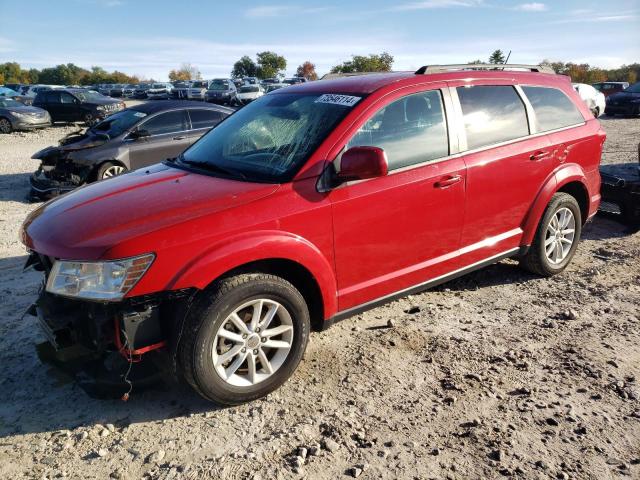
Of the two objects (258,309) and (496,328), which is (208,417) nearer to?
(258,309)

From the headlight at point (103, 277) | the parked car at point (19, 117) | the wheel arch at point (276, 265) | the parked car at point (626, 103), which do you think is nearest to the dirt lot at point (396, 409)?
the wheel arch at point (276, 265)

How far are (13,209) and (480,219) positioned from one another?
6939mm

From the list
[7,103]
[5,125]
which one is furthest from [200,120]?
[7,103]

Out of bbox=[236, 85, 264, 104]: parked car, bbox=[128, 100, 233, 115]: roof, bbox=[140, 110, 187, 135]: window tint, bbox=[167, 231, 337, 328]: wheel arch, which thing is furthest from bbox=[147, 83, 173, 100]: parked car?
bbox=[167, 231, 337, 328]: wheel arch

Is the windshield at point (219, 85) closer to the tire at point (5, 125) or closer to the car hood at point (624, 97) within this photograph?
the tire at point (5, 125)

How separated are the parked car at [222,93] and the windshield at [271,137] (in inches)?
1114

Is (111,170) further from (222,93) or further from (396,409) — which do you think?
(222,93)

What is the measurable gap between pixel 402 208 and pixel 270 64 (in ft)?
263

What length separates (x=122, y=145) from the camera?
323 inches

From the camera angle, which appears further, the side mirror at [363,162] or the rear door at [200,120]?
the rear door at [200,120]

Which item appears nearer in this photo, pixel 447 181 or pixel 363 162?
pixel 363 162

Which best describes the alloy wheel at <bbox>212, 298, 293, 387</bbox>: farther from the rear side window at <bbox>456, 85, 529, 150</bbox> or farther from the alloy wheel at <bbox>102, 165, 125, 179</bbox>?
the alloy wheel at <bbox>102, 165, 125, 179</bbox>

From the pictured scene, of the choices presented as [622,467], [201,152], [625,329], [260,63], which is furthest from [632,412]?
[260,63]

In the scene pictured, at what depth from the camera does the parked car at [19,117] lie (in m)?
17.7
